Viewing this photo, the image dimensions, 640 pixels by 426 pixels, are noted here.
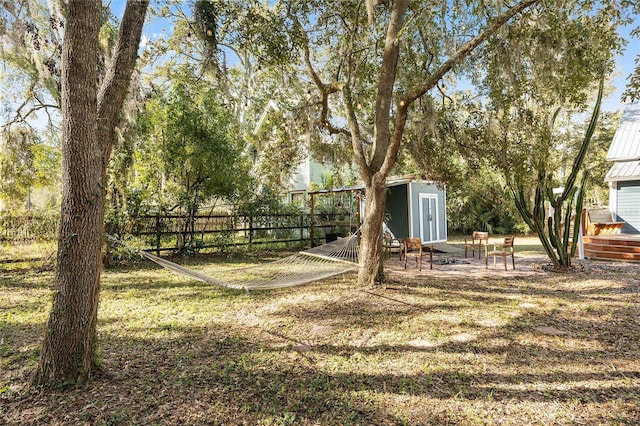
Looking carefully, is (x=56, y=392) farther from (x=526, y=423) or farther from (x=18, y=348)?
(x=526, y=423)

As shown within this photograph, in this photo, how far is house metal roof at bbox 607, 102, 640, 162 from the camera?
381 inches

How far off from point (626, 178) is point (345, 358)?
10.7 meters

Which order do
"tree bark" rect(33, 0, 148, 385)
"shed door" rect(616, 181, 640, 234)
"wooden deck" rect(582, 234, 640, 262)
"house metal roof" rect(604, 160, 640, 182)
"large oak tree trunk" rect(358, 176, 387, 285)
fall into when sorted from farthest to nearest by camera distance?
"shed door" rect(616, 181, 640, 234), "house metal roof" rect(604, 160, 640, 182), "wooden deck" rect(582, 234, 640, 262), "large oak tree trunk" rect(358, 176, 387, 285), "tree bark" rect(33, 0, 148, 385)

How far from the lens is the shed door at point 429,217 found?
35.7ft

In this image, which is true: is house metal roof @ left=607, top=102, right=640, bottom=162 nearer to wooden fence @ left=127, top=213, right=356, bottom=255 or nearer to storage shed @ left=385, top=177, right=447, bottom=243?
storage shed @ left=385, top=177, right=447, bottom=243

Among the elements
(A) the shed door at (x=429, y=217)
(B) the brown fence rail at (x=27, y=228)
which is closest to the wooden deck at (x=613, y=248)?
(A) the shed door at (x=429, y=217)

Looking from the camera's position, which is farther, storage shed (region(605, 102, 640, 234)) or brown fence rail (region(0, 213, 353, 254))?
storage shed (region(605, 102, 640, 234))

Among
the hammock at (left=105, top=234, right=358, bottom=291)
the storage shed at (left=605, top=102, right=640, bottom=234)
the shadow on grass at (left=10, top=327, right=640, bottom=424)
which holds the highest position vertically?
the storage shed at (left=605, top=102, right=640, bottom=234)

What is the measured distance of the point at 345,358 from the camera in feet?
9.68

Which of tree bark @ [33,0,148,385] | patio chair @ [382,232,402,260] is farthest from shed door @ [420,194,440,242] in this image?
tree bark @ [33,0,148,385]

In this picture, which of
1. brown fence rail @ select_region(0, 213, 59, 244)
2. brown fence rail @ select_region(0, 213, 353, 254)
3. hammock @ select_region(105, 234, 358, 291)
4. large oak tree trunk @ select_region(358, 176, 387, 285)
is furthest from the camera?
brown fence rail @ select_region(0, 213, 353, 254)

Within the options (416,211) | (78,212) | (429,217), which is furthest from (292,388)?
(429,217)

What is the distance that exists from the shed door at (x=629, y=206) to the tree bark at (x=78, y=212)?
1245cm

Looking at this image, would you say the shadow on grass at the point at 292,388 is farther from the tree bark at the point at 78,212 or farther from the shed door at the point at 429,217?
the shed door at the point at 429,217
